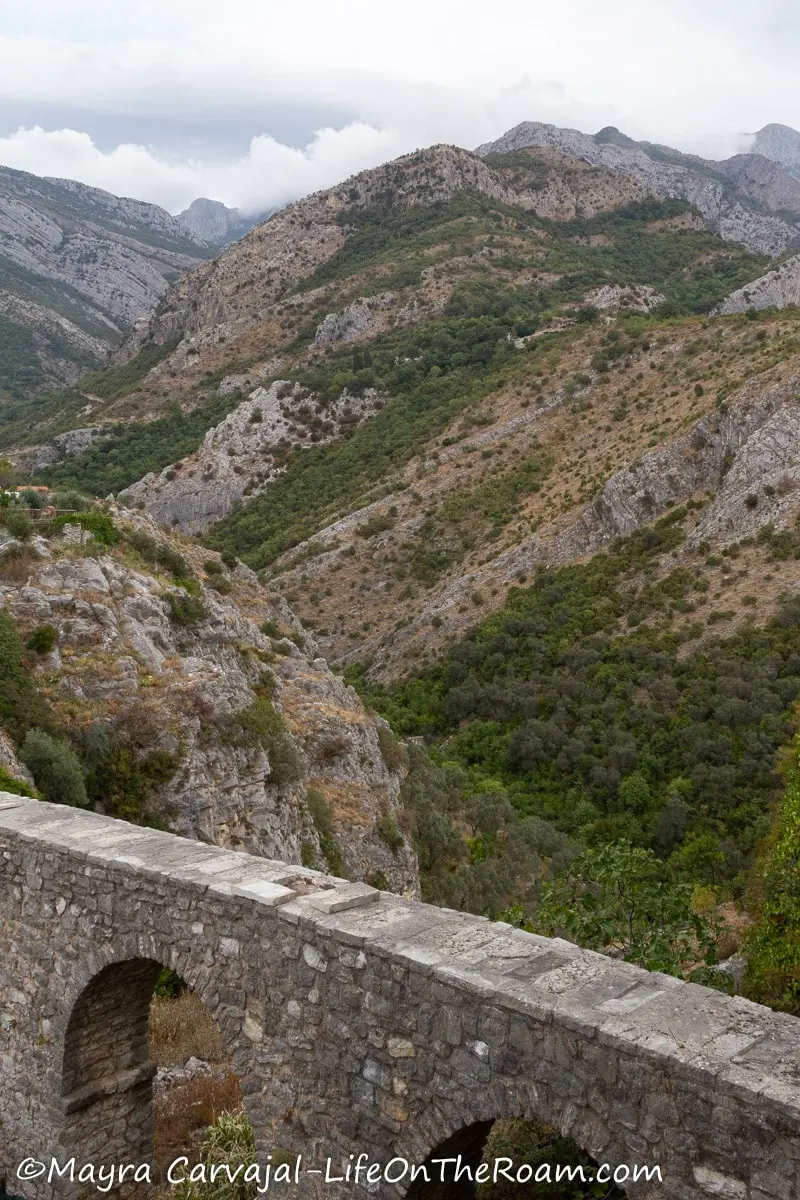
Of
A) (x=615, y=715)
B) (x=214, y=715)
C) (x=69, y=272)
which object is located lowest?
(x=615, y=715)

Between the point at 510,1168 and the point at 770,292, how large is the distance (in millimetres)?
68856

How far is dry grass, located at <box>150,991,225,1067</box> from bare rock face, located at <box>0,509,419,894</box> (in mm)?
3119

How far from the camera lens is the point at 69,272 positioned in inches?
5281

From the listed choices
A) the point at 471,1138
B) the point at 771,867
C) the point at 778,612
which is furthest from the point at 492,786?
the point at 471,1138

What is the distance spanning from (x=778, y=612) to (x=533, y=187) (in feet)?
259

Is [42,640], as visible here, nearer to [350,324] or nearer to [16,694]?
[16,694]

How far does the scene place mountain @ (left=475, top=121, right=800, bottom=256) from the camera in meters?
134

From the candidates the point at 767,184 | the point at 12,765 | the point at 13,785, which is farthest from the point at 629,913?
the point at 767,184

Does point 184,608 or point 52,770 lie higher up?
point 184,608

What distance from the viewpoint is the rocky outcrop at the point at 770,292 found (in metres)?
62.7

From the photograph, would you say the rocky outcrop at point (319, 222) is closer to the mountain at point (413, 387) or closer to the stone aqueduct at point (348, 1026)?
the mountain at point (413, 387)

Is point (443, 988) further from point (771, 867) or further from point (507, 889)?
point (507, 889)

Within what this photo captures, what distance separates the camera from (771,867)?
9500 millimetres

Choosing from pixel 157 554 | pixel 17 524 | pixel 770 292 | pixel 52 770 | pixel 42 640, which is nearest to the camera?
pixel 52 770
